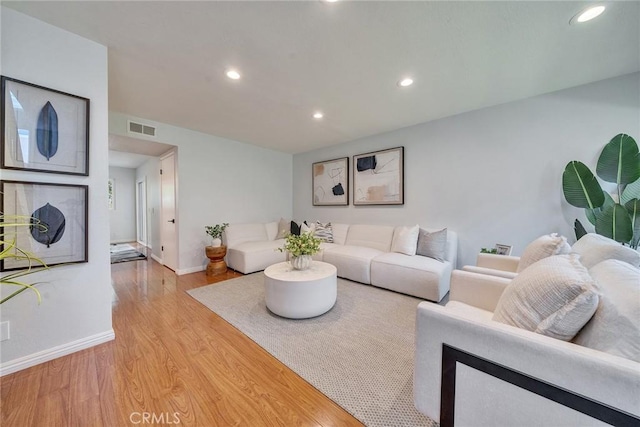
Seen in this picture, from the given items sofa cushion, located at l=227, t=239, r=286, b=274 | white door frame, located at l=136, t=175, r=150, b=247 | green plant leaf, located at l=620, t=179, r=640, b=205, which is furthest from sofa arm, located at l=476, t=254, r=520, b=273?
white door frame, located at l=136, t=175, r=150, b=247

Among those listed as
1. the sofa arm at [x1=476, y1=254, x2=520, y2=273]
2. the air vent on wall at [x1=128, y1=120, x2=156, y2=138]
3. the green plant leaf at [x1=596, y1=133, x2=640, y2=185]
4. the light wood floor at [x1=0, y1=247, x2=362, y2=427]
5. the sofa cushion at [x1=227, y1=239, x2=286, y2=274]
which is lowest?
the light wood floor at [x1=0, y1=247, x2=362, y2=427]

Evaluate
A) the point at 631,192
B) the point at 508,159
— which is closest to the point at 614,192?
the point at 631,192

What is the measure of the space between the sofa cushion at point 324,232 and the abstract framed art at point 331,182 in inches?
21.5

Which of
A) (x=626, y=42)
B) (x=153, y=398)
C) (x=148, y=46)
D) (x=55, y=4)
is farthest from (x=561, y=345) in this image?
(x=55, y=4)

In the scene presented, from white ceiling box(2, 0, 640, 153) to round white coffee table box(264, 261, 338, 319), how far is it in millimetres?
2002

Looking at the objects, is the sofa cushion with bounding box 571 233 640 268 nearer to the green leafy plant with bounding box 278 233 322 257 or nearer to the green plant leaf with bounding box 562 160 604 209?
the green plant leaf with bounding box 562 160 604 209

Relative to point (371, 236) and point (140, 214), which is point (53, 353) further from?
point (140, 214)

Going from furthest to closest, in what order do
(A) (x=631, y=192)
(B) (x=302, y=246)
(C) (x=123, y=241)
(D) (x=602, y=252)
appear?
1. (C) (x=123, y=241)
2. (B) (x=302, y=246)
3. (A) (x=631, y=192)
4. (D) (x=602, y=252)

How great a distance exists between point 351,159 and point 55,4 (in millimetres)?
3709

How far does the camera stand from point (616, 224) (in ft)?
6.30

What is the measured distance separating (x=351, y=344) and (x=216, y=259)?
8.90ft

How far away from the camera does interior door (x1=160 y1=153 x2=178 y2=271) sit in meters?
3.81

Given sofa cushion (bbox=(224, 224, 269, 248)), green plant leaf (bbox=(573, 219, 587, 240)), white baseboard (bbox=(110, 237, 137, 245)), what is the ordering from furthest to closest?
1. white baseboard (bbox=(110, 237, 137, 245))
2. sofa cushion (bbox=(224, 224, 269, 248))
3. green plant leaf (bbox=(573, 219, 587, 240))

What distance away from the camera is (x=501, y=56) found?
1923 mm
